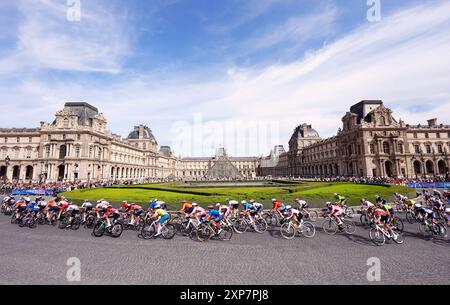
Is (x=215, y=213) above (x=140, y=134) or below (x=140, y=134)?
below

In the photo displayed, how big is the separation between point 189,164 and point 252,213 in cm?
14534

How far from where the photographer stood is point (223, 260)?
7.66 m

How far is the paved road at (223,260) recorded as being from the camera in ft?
20.6

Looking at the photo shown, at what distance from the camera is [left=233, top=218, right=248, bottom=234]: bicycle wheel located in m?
11.9

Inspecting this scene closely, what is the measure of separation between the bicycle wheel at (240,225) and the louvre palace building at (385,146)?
57220 mm

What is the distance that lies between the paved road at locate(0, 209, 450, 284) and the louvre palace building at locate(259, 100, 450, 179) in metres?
56.4

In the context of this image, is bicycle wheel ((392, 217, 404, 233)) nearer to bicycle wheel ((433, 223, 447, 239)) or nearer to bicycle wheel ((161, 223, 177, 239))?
bicycle wheel ((433, 223, 447, 239))

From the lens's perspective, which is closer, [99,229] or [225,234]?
[225,234]

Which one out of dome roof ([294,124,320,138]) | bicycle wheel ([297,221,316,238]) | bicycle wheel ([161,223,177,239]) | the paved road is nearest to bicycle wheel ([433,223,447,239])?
the paved road

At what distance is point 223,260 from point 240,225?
→ 4.35 meters

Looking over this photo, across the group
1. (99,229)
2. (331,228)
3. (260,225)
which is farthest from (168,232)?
(331,228)

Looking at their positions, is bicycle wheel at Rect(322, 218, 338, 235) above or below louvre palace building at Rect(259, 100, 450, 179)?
below

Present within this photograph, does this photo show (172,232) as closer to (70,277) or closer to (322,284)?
(70,277)

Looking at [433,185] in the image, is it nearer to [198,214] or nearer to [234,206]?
[234,206]
